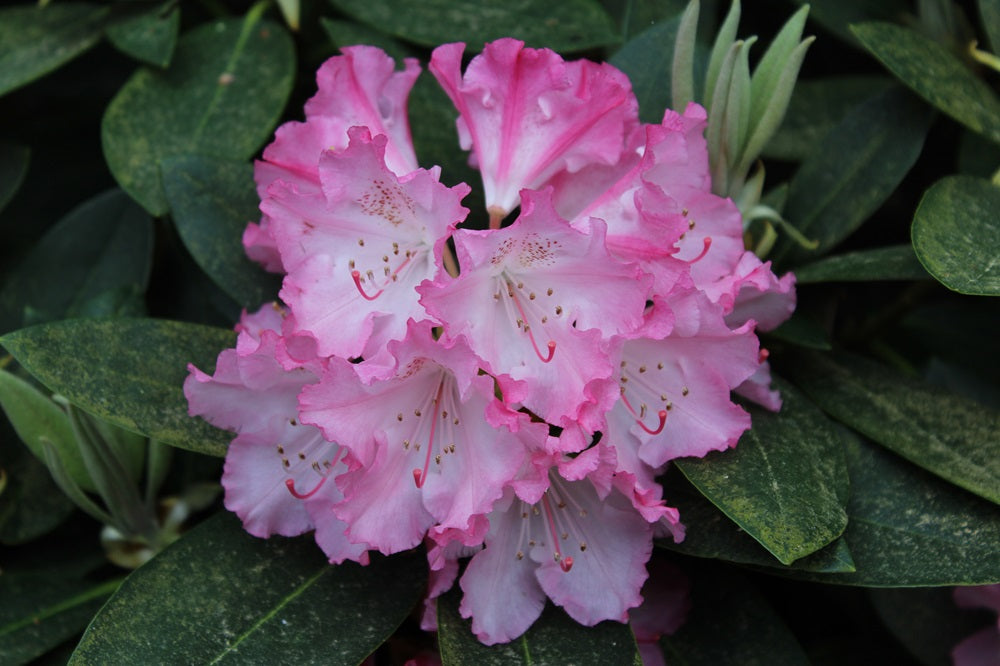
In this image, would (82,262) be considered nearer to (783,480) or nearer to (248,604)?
(248,604)

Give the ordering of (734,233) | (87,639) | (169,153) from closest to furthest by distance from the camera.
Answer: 1. (87,639)
2. (734,233)
3. (169,153)

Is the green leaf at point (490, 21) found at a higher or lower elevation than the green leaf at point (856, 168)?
higher

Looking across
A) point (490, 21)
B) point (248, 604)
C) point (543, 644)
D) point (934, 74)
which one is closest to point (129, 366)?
point (248, 604)

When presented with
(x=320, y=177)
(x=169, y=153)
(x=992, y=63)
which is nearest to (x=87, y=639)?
(x=320, y=177)

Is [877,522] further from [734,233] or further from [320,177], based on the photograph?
[320,177]

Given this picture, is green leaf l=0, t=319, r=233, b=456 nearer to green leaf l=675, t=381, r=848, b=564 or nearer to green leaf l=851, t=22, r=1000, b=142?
green leaf l=675, t=381, r=848, b=564

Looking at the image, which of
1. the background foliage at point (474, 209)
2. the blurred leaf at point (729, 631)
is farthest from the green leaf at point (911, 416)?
the blurred leaf at point (729, 631)

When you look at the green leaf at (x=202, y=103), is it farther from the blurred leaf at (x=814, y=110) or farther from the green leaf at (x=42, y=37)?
the blurred leaf at (x=814, y=110)

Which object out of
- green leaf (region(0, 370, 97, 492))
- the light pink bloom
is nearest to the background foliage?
green leaf (region(0, 370, 97, 492))
